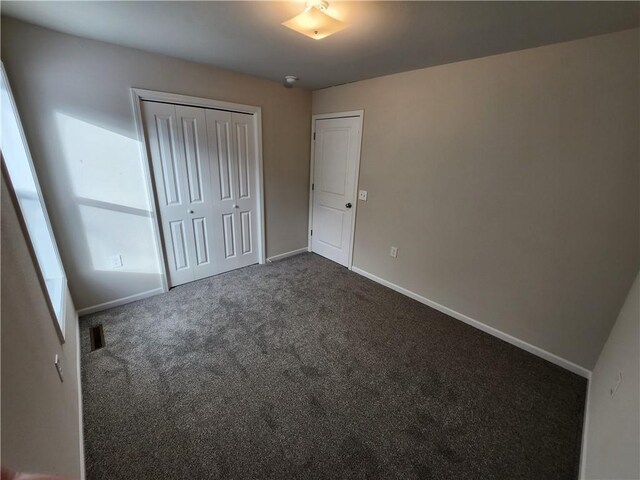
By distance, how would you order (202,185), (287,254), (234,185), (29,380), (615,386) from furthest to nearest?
(287,254), (234,185), (202,185), (615,386), (29,380)

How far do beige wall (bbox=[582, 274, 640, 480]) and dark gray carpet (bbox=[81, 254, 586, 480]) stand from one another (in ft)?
0.53

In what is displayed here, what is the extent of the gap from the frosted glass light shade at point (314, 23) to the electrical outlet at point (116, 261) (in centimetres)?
241

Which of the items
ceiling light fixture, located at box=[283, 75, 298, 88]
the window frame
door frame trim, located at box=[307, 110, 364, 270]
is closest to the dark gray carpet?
the window frame

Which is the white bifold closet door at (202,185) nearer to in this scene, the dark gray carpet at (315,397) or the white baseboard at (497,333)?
the dark gray carpet at (315,397)

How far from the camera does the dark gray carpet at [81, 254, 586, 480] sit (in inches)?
54.3

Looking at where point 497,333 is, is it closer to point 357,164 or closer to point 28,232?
point 357,164

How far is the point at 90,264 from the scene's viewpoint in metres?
2.38

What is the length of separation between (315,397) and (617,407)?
1.52 m

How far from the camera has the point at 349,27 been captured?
5.66 ft

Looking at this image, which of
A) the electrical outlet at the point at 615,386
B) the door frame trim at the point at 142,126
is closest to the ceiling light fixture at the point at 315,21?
the door frame trim at the point at 142,126

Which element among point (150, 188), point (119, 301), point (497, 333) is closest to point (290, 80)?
point (150, 188)

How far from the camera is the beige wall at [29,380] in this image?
2.42ft

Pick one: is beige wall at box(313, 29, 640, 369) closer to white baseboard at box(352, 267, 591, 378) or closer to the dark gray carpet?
white baseboard at box(352, 267, 591, 378)

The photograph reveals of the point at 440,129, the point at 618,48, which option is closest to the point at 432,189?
the point at 440,129
